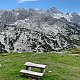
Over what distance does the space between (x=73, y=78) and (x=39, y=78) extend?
5.39 meters

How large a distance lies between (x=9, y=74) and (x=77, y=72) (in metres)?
10.7

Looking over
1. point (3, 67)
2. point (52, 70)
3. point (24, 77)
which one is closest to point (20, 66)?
point (3, 67)

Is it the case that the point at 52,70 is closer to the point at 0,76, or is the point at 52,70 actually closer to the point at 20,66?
the point at 20,66

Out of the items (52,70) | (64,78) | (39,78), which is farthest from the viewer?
(52,70)

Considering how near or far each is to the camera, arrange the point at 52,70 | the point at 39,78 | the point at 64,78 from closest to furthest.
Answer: the point at 39,78, the point at 64,78, the point at 52,70

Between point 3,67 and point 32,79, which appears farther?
point 3,67

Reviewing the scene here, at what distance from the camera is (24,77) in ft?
103

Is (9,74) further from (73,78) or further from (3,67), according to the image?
(73,78)

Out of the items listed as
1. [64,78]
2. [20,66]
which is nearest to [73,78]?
[64,78]

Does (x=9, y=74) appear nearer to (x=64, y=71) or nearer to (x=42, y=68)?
(x=42, y=68)

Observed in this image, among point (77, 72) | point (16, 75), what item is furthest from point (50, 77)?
point (77, 72)

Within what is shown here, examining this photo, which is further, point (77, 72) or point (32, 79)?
point (77, 72)

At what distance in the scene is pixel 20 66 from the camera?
3903cm

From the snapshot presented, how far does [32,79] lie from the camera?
30.9m
